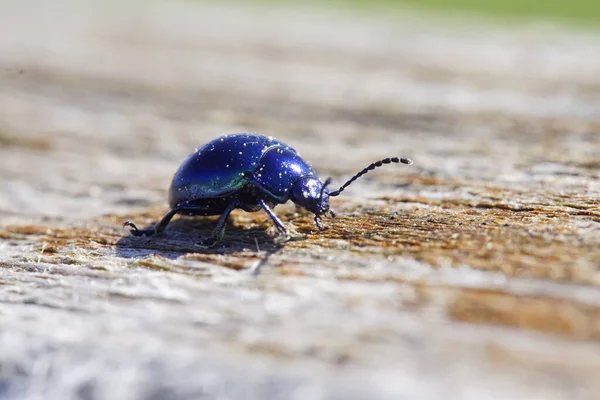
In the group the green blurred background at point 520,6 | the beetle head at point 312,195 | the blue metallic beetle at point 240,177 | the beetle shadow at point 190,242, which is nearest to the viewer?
the beetle shadow at point 190,242

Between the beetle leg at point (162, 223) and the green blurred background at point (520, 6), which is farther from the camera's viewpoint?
the green blurred background at point (520, 6)

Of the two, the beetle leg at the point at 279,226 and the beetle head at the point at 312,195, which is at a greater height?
the beetle head at the point at 312,195

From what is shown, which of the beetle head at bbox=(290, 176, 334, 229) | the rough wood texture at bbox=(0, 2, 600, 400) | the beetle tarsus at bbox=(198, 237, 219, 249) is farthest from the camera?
the beetle head at bbox=(290, 176, 334, 229)

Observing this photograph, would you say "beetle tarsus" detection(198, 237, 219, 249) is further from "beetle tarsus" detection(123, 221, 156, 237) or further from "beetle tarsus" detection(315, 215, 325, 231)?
"beetle tarsus" detection(315, 215, 325, 231)

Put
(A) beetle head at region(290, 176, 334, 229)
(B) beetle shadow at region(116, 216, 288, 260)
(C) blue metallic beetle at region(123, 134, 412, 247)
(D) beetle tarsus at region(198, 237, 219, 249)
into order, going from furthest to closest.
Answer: (C) blue metallic beetle at region(123, 134, 412, 247)
(A) beetle head at region(290, 176, 334, 229)
(D) beetle tarsus at region(198, 237, 219, 249)
(B) beetle shadow at region(116, 216, 288, 260)

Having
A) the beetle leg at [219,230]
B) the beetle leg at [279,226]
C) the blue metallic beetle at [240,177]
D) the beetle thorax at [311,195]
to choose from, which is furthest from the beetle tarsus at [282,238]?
the blue metallic beetle at [240,177]

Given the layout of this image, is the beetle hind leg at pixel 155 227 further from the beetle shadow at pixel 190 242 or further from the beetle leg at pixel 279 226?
the beetle leg at pixel 279 226

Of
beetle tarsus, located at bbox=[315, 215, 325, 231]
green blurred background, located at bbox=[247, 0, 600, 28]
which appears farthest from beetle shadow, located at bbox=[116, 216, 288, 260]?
green blurred background, located at bbox=[247, 0, 600, 28]

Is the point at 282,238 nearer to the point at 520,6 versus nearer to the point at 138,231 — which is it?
the point at 138,231
